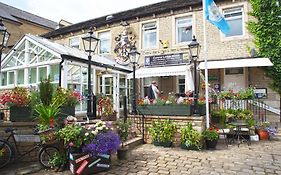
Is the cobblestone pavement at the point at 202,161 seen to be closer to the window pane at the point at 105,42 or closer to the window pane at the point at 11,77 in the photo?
the window pane at the point at 11,77

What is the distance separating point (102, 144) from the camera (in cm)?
523

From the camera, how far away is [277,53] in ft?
36.8

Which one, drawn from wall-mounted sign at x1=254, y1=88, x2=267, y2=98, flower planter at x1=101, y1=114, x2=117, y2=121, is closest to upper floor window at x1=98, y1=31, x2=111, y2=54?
flower planter at x1=101, y1=114, x2=117, y2=121

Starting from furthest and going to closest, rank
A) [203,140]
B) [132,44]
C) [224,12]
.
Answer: [132,44], [224,12], [203,140]

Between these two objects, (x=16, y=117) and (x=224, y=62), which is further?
(x=224, y=62)

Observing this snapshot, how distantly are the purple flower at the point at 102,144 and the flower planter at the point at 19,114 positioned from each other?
2.61 m

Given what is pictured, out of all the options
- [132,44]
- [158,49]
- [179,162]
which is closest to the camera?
[179,162]

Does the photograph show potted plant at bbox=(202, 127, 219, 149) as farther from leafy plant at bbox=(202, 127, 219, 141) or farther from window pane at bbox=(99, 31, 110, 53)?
window pane at bbox=(99, 31, 110, 53)

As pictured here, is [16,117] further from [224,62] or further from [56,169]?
[224,62]

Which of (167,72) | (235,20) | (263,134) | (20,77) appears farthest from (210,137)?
(20,77)

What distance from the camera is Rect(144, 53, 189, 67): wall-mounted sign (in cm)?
1362

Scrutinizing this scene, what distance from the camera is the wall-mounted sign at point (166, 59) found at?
1362 centimetres

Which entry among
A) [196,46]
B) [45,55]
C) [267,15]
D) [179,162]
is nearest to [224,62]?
[267,15]

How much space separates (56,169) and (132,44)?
1143 centimetres
